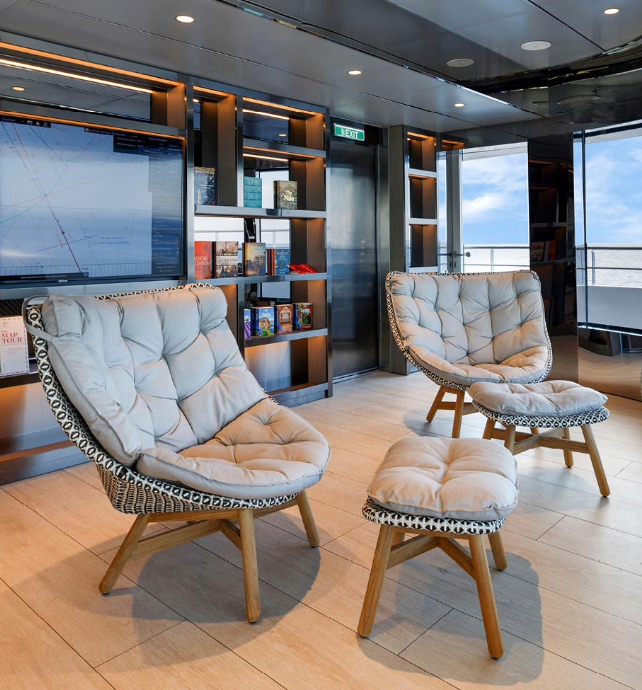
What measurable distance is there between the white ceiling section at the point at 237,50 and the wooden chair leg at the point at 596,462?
2.39m

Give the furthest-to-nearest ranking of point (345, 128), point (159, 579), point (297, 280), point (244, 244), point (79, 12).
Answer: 1. point (345, 128)
2. point (297, 280)
3. point (244, 244)
4. point (79, 12)
5. point (159, 579)

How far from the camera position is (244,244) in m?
4.58

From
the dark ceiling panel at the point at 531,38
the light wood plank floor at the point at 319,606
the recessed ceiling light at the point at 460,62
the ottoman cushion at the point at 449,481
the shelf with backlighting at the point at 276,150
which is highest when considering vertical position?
the dark ceiling panel at the point at 531,38

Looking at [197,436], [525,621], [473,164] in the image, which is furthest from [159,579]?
[473,164]

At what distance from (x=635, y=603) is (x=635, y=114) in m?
3.91

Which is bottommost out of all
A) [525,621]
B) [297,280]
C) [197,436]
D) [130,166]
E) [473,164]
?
[525,621]

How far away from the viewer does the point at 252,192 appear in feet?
14.9

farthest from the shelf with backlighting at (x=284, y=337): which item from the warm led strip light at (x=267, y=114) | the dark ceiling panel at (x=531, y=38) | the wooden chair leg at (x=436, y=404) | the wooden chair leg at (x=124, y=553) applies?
the wooden chair leg at (x=124, y=553)

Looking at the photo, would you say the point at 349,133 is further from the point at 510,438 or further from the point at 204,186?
the point at 510,438

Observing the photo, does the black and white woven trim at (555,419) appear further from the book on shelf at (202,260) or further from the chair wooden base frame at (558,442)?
the book on shelf at (202,260)

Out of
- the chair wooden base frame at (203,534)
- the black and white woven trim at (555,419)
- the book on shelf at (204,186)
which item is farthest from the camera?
the book on shelf at (204,186)

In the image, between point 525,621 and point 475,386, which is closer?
point 525,621

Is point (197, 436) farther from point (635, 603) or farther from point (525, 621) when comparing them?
point (635, 603)

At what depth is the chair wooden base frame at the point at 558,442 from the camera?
3.04 metres
